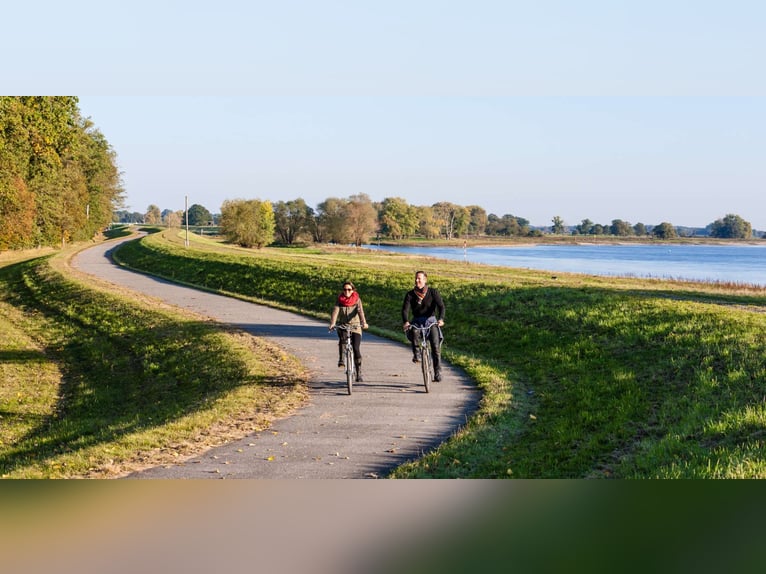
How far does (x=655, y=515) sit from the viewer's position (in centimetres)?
534

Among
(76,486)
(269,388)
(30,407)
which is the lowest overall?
(30,407)

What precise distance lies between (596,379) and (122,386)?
37.8ft

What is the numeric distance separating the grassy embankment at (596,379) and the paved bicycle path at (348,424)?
45 cm

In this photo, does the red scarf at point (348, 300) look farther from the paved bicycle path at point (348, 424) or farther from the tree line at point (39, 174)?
the tree line at point (39, 174)

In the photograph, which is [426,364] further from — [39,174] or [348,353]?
[39,174]

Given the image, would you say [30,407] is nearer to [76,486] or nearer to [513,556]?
[76,486]

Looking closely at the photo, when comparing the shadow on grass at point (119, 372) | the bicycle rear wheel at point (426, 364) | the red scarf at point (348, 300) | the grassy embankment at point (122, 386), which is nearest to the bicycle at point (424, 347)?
the bicycle rear wheel at point (426, 364)

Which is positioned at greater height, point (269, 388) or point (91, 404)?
point (269, 388)

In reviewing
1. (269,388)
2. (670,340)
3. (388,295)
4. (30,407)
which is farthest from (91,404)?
(670,340)

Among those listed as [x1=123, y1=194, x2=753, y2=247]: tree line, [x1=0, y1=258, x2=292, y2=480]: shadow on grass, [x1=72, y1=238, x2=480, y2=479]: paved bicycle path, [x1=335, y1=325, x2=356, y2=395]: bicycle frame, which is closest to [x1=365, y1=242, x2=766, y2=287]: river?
[x1=123, y1=194, x2=753, y2=247]: tree line

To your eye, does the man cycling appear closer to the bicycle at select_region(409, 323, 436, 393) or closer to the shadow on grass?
the bicycle at select_region(409, 323, 436, 393)

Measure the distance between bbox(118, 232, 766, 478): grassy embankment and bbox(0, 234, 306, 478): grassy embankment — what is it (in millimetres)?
3592

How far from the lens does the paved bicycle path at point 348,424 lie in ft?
30.6

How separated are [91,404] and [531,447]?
1131 cm
